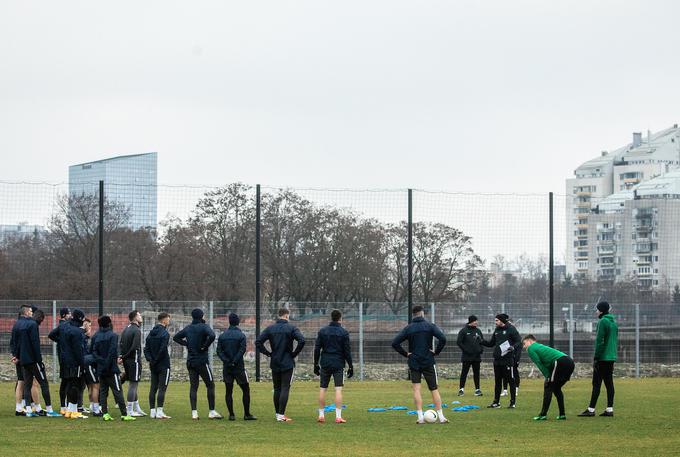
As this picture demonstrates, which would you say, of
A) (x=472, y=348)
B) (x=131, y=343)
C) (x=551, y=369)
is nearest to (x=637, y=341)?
(x=472, y=348)

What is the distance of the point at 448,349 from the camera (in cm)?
3281

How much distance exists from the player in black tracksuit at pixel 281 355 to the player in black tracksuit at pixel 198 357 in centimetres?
104

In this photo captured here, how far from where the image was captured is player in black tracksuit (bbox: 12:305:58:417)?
1884cm

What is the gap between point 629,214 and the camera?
75.1 metres

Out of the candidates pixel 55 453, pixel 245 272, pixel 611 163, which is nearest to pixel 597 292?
pixel 245 272

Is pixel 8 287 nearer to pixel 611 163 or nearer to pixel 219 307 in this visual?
pixel 219 307

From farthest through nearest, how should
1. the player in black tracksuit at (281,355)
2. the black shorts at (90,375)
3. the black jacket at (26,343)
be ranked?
the black shorts at (90,375) < the black jacket at (26,343) < the player in black tracksuit at (281,355)

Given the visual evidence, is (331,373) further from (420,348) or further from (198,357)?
(198,357)

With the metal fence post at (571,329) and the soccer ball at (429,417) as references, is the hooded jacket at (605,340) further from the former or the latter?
the metal fence post at (571,329)

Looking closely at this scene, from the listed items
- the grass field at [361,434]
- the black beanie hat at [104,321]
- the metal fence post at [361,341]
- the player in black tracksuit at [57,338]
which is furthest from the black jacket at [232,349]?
the metal fence post at [361,341]

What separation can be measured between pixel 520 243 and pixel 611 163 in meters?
150

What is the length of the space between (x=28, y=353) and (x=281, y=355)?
441 cm

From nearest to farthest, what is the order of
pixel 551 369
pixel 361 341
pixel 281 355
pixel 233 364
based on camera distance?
pixel 551 369 < pixel 281 355 < pixel 233 364 < pixel 361 341

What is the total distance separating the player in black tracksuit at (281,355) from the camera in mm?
18062
